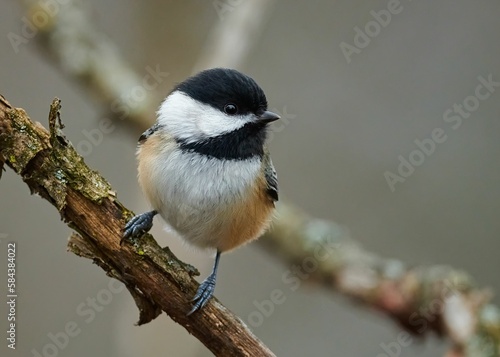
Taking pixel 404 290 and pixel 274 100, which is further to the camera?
pixel 274 100

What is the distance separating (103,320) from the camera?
4.41 m

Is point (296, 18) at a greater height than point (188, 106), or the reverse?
point (296, 18)

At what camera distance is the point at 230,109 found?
104 inches

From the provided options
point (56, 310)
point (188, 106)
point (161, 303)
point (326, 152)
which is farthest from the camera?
point (326, 152)

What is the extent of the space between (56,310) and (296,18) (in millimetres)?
3109

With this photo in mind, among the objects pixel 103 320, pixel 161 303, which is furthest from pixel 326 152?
pixel 161 303

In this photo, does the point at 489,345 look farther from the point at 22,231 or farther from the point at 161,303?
the point at 22,231

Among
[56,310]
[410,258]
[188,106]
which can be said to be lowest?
[56,310]
